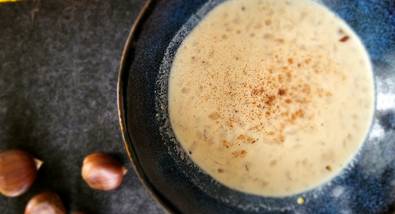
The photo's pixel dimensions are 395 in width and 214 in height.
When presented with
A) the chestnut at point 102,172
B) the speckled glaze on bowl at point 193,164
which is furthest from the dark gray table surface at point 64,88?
the speckled glaze on bowl at point 193,164

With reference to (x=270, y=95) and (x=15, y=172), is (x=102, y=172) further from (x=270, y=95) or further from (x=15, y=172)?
(x=270, y=95)

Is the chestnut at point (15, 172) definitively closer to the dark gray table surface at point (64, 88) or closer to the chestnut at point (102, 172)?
the dark gray table surface at point (64, 88)

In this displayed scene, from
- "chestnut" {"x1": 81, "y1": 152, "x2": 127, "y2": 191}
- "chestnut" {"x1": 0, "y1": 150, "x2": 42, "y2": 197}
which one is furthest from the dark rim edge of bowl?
"chestnut" {"x1": 0, "y1": 150, "x2": 42, "y2": 197}

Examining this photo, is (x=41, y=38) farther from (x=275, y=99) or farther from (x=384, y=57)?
(x=384, y=57)

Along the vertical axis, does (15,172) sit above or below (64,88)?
below

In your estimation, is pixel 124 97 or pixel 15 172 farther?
pixel 15 172

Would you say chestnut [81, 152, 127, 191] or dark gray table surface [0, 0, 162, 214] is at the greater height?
dark gray table surface [0, 0, 162, 214]

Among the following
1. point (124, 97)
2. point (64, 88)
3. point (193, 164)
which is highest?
point (124, 97)

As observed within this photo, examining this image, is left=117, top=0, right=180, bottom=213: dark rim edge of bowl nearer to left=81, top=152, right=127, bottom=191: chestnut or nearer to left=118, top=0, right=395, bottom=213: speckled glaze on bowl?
left=118, top=0, right=395, bottom=213: speckled glaze on bowl

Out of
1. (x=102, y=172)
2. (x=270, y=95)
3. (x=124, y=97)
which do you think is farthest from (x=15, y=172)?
(x=270, y=95)
